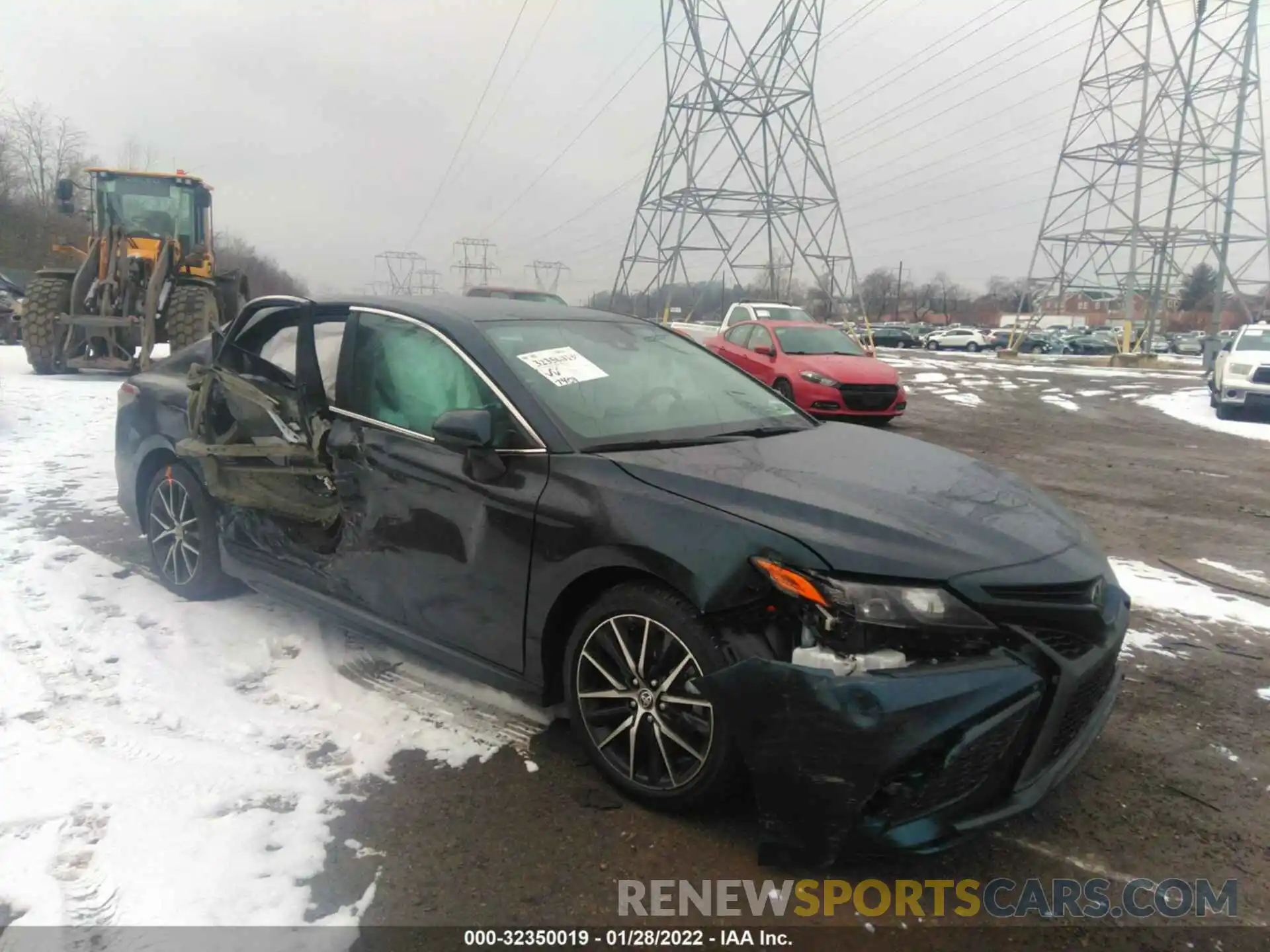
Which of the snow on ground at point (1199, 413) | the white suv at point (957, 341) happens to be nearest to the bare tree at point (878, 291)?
the white suv at point (957, 341)

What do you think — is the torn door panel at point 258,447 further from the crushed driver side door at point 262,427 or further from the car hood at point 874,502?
the car hood at point 874,502

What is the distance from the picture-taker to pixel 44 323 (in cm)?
1353

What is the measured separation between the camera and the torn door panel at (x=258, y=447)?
3.73 m

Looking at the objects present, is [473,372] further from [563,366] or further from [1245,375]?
[1245,375]

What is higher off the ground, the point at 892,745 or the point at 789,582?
the point at 789,582

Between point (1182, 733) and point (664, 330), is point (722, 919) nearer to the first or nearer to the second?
point (1182, 733)

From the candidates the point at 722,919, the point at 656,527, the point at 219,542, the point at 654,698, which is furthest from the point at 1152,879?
the point at 219,542

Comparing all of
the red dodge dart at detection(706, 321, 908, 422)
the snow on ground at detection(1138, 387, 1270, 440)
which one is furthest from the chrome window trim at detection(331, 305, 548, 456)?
the snow on ground at detection(1138, 387, 1270, 440)

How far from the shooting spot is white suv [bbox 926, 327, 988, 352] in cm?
5284

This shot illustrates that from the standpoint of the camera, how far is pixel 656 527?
2.62m

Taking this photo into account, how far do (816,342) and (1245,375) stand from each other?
24.0ft

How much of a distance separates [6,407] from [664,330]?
900 cm

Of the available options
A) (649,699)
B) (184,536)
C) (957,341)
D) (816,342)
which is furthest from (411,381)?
(957,341)

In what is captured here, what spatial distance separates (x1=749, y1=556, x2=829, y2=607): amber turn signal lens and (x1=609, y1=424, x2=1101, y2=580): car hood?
0.29 feet
